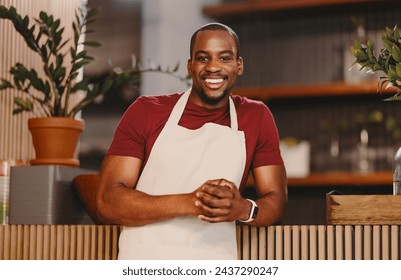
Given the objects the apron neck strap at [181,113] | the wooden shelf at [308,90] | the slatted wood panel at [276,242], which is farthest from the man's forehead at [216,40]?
the wooden shelf at [308,90]

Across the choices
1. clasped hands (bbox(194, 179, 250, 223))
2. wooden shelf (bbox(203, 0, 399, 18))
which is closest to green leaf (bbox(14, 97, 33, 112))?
clasped hands (bbox(194, 179, 250, 223))

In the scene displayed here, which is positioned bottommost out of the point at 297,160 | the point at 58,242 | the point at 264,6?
the point at 58,242

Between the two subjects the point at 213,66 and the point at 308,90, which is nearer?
the point at 213,66

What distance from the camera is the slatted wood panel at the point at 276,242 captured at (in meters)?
1.42

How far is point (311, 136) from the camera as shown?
11.3 feet

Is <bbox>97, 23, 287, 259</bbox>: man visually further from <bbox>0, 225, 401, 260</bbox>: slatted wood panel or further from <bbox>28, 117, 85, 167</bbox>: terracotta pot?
<bbox>28, 117, 85, 167</bbox>: terracotta pot

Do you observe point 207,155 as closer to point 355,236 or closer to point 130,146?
point 130,146

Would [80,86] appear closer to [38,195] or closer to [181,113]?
[38,195]

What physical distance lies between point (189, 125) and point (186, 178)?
0.12 m

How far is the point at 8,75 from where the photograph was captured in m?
2.07

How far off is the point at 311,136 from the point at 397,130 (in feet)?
1.36

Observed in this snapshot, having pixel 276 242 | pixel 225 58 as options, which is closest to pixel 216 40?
pixel 225 58

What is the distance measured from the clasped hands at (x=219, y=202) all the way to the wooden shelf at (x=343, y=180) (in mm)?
1907
